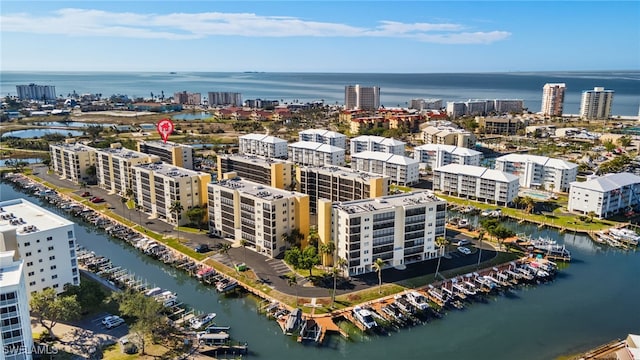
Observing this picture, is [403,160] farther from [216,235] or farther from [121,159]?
[121,159]

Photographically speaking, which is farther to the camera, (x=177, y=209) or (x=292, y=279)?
(x=177, y=209)

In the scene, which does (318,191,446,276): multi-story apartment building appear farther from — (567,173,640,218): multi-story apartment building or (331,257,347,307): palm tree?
(567,173,640,218): multi-story apartment building

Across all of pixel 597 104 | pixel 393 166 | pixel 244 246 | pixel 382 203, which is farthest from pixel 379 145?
pixel 597 104

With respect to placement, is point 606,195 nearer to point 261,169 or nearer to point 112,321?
point 261,169

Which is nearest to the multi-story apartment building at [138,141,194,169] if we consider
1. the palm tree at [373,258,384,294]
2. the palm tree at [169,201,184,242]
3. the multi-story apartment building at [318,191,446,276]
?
the palm tree at [169,201,184,242]

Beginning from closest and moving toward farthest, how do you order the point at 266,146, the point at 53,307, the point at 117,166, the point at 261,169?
the point at 53,307
the point at 261,169
the point at 117,166
the point at 266,146

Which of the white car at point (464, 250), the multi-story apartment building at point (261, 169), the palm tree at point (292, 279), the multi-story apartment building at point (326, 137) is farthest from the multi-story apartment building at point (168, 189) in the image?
the multi-story apartment building at point (326, 137)

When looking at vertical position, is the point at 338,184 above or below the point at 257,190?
below
